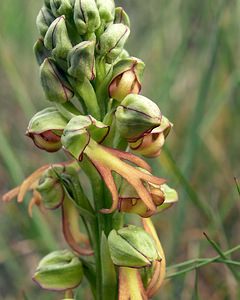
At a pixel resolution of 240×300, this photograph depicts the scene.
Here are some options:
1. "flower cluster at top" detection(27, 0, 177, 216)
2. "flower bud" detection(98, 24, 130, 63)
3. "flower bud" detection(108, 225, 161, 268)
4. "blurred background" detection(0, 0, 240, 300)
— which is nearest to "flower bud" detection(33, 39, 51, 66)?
"flower cluster at top" detection(27, 0, 177, 216)

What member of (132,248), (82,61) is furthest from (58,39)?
(132,248)

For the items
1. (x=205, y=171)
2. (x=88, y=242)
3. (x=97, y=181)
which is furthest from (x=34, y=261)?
(x=97, y=181)

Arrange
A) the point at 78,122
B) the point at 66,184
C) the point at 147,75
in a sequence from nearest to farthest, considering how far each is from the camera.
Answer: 1. the point at 78,122
2. the point at 66,184
3. the point at 147,75

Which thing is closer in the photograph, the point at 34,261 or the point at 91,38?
the point at 91,38

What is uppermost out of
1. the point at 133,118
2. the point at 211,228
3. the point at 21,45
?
the point at 133,118

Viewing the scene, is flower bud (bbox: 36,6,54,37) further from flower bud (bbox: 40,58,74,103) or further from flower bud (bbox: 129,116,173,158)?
flower bud (bbox: 129,116,173,158)

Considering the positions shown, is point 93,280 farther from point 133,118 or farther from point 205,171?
point 205,171

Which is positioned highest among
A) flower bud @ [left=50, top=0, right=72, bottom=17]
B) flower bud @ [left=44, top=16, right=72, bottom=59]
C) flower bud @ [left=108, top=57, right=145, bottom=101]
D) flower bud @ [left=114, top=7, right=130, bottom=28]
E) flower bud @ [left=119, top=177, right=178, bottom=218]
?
flower bud @ [left=50, top=0, right=72, bottom=17]
